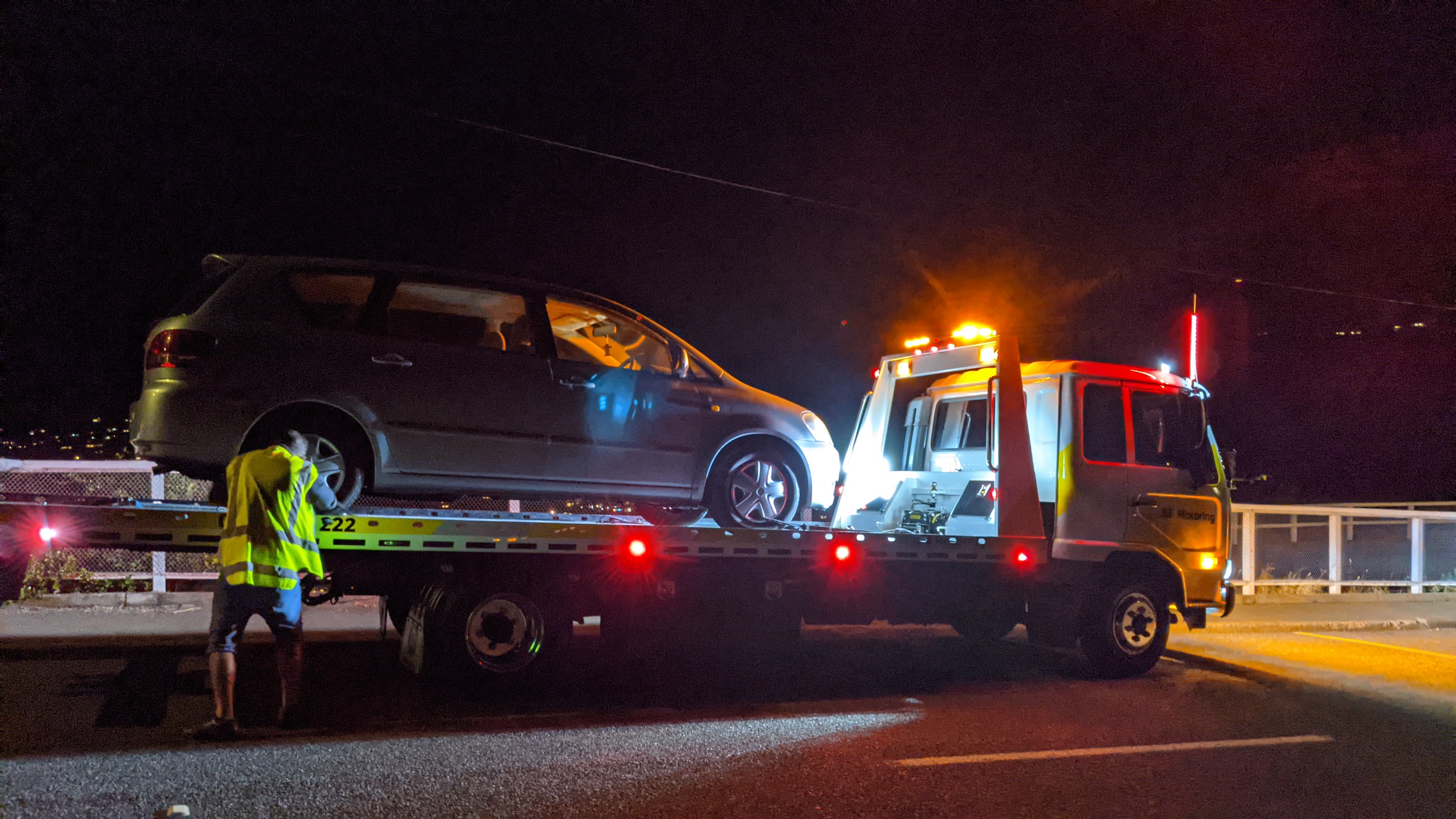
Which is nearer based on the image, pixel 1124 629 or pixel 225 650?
pixel 225 650

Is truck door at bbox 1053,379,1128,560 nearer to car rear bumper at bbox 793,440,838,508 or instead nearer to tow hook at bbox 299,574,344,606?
car rear bumper at bbox 793,440,838,508

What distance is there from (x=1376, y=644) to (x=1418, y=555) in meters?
5.42

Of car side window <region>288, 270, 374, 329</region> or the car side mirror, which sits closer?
car side window <region>288, 270, 374, 329</region>

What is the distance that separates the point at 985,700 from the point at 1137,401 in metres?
2.91

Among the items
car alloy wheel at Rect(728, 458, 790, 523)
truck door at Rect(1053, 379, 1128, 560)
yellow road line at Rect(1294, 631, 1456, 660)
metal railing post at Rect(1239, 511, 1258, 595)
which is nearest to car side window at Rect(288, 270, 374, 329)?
car alloy wheel at Rect(728, 458, 790, 523)

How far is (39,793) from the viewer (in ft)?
14.5

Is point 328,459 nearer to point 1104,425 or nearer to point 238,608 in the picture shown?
point 238,608

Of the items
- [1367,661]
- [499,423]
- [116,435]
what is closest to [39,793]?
[499,423]

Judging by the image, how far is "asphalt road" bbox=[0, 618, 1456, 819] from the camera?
463 centimetres

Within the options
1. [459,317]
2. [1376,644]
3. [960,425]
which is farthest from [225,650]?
[1376,644]

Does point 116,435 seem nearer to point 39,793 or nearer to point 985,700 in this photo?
point 39,793

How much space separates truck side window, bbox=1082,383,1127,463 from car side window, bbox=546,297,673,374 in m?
3.43

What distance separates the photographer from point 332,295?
599cm

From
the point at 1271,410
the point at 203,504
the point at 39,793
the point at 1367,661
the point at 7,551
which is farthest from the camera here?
the point at 1271,410
